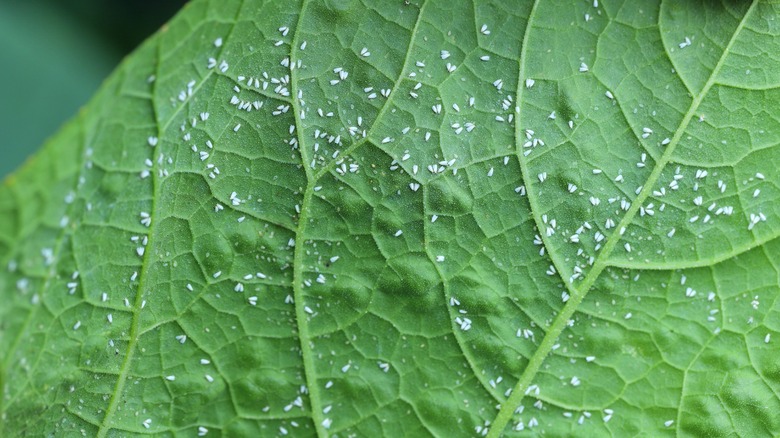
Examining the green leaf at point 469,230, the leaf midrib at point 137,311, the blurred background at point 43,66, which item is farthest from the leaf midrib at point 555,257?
the blurred background at point 43,66

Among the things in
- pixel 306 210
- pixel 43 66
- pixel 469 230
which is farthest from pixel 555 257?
pixel 43 66

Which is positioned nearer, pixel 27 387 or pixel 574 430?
pixel 574 430

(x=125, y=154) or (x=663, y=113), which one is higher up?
(x=663, y=113)

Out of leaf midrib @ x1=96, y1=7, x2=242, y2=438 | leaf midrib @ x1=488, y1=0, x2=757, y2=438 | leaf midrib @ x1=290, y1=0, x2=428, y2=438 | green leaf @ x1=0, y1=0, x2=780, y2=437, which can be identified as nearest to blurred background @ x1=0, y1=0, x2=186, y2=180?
leaf midrib @ x1=96, y1=7, x2=242, y2=438

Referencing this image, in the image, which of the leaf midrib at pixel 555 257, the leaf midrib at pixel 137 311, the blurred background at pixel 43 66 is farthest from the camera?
the blurred background at pixel 43 66

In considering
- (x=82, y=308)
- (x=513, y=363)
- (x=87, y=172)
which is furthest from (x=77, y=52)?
(x=513, y=363)

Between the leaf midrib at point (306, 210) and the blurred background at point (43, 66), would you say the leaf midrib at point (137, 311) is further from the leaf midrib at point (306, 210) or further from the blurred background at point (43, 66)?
the blurred background at point (43, 66)

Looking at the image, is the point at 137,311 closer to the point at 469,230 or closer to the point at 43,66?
the point at 469,230

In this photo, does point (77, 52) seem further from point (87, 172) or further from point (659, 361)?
point (659, 361)
